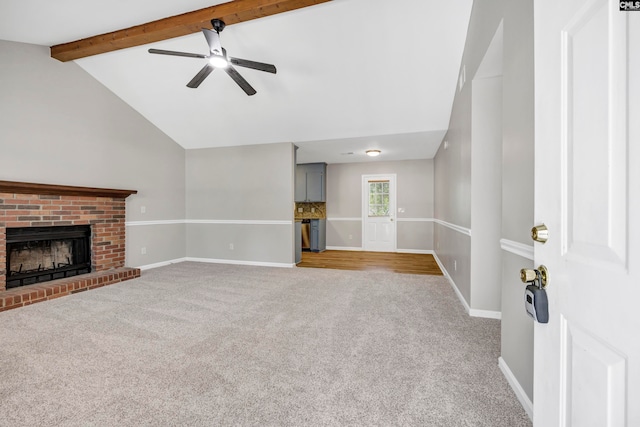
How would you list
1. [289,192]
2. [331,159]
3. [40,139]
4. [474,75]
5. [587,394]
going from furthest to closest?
[331,159], [289,192], [40,139], [474,75], [587,394]

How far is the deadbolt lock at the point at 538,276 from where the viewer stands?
758mm

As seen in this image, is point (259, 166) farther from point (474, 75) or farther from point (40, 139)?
point (474, 75)

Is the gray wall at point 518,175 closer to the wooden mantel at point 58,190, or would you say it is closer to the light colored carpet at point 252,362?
the light colored carpet at point 252,362

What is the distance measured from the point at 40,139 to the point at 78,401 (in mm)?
3544

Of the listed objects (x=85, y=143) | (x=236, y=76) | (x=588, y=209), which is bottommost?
(x=588, y=209)

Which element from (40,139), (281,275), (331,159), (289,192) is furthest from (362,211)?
(40,139)

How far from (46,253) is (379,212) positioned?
6.33 metres

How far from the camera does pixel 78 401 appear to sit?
4.79 ft

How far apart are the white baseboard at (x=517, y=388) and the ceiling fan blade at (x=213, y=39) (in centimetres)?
339

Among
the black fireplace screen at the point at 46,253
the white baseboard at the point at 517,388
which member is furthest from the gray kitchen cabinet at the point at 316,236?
the white baseboard at the point at 517,388

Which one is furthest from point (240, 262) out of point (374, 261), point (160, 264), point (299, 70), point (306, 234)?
point (299, 70)

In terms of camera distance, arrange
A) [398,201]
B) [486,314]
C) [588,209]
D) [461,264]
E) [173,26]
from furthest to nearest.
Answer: [398,201], [461,264], [173,26], [486,314], [588,209]

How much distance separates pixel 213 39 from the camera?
2.48 metres

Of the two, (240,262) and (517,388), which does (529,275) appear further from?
(240,262)
